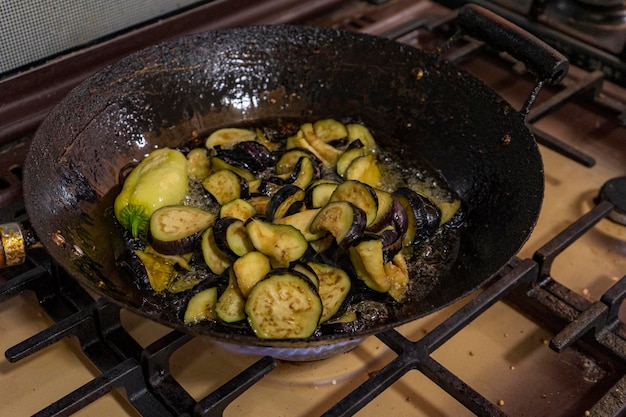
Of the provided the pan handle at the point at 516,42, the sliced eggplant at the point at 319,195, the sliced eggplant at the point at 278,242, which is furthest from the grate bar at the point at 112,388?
the pan handle at the point at 516,42

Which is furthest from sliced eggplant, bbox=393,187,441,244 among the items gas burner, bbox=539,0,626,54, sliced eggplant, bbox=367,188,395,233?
gas burner, bbox=539,0,626,54

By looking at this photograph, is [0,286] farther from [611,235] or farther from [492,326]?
[611,235]

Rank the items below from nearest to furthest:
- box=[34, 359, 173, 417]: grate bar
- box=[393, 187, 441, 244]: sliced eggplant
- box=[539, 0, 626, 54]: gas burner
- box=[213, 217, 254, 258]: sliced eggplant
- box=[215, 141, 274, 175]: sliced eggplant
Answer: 1. box=[34, 359, 173, 417]: grate bar
2. box=[213, 217, 254, 258]: sliced eggplant
3. box=[393, 187, 441, 244]: sliced eggplant
4. box=[215, 141, 274, 175]: sliced eggplant
5. box=[539, 0, 626, 54]: gas burner

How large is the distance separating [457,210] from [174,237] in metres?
0.44

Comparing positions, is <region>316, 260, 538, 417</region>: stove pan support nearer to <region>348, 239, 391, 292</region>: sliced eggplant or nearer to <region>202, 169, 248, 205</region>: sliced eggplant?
<region>348, 239, 391, 292</region>: sliced eggplant

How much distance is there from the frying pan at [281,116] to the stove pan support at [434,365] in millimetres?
40

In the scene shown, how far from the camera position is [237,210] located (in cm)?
96

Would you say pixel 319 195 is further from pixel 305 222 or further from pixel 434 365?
pixel 434 365

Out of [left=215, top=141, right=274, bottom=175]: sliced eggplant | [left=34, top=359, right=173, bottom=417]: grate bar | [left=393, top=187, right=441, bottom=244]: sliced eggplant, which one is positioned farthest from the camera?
[left=215, top=141, right=274, bottom=175]: sliced eggplant

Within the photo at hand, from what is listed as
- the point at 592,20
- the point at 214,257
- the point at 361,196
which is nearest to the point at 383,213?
the point at 361,196

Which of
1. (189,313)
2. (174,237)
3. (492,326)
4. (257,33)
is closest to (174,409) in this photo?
(189,313)

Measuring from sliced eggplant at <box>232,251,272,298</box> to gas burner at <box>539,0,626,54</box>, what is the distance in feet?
3.21

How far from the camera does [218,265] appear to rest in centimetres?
92

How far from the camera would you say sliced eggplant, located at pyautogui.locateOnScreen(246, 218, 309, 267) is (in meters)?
0.87
